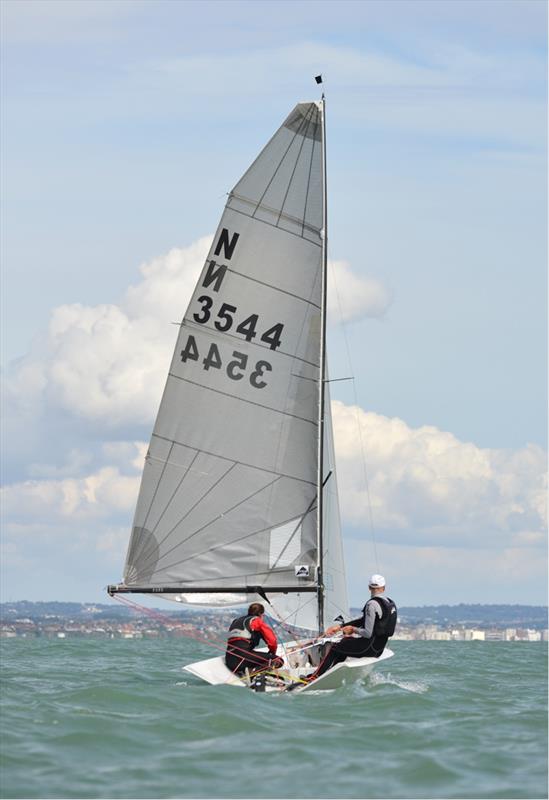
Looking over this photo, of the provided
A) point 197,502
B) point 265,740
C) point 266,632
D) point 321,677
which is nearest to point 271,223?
point 197,502

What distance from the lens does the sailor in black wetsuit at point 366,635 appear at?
21812mm

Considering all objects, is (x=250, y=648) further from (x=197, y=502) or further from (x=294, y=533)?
(x=197, y=502)

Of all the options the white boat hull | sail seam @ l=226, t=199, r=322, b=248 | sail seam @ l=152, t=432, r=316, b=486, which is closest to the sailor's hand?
the white boat hull

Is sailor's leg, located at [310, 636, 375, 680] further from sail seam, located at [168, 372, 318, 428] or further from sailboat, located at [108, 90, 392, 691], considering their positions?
sail seam, located at [168, 372, 318, 428]

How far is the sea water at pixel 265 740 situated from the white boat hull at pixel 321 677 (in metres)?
0.23

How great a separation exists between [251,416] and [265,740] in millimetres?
7836

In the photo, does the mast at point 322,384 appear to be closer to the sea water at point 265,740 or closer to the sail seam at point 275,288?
the sail seam at point 275,288

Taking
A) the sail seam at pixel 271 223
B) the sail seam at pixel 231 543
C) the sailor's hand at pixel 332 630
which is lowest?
the sailor's hand at pixel 332 630

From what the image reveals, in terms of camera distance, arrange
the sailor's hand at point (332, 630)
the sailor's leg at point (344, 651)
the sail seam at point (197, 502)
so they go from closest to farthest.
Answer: the sailor's leg at point (344, 651), the sailor's hand at point (332, 630), the sail seam at point (197, 502)

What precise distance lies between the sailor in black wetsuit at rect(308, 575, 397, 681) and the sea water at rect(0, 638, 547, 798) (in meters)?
0.59

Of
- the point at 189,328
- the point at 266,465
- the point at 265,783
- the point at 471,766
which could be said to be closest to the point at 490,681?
the point at 266,465

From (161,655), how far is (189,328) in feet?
51.6

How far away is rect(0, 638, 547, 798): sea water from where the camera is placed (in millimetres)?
14523

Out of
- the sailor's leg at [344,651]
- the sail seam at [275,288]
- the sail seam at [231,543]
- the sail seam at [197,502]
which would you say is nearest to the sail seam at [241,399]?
the sail seam at [197,502]
